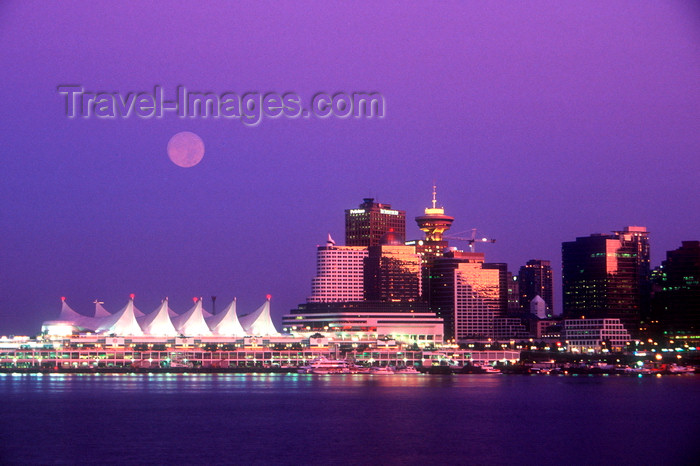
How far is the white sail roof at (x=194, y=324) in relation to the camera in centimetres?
15575

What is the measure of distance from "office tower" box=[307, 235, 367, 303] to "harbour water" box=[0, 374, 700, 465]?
97.9m

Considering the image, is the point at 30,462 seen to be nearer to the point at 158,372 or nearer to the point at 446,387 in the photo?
the point at 446,387

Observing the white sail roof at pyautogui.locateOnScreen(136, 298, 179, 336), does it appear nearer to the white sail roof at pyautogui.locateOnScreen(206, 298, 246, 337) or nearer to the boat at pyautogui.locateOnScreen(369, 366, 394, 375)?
the white sail roof at pyautogui.locateOnScreen(206, 298, 246, 337)

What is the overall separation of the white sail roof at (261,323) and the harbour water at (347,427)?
6489 cm

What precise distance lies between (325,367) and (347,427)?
91960mm

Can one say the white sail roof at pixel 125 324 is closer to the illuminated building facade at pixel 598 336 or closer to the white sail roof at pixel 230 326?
the white sail roof at pixel 230 326

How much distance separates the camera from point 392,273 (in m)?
194

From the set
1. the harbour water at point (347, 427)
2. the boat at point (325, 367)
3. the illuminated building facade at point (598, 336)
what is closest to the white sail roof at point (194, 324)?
the boat at point (325, 367)

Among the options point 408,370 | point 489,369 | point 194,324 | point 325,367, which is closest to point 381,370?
point 408,370

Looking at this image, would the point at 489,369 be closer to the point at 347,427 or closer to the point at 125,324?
the point at 125,324

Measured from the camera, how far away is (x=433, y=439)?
54.9 meters

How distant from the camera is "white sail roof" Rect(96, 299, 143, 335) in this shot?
502 ft

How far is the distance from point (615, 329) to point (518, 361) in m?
31.3

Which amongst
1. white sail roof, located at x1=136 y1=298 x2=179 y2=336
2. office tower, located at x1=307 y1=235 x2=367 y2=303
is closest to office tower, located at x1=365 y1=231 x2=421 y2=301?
office tower, located at x1=307 y1=235 x2=367 y2=303
